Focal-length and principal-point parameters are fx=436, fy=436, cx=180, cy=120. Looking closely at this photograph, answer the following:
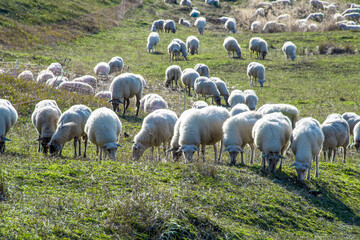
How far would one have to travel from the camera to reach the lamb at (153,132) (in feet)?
39.8

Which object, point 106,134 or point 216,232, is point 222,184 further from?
point 106,134

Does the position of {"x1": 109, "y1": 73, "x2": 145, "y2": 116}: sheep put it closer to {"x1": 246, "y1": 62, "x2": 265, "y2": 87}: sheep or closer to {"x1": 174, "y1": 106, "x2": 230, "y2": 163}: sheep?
{"x1": 174, "y1": 106, "x2": 230, "y2": 163}: sheep

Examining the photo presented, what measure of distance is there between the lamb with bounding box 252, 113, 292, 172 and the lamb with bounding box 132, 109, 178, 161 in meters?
2.66

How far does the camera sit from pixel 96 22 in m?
41.0

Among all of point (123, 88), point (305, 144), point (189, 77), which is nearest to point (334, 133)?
point (305, 144)

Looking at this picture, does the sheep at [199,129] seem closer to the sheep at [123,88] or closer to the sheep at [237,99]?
the sheep at [123,88]

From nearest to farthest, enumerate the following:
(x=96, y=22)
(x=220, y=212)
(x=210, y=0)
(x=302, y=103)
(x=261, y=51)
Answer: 1. (x=220, y=212)
2. (x=302, y=103)
3. (x=261, y=51)
4. (x=96, y=22)
5. (x=210, y=0)

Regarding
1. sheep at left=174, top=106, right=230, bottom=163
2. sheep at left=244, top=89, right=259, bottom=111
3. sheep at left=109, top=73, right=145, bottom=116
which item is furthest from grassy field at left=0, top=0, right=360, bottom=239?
sheep at left=244, top=89, right=259, bottom=111

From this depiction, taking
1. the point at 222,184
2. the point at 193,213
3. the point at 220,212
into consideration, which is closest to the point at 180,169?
the point at 222,184

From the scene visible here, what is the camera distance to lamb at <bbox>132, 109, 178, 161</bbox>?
1212cm

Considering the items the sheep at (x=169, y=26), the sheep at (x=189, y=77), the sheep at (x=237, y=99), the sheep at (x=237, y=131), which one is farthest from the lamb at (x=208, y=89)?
the sheep at (x=169, y=26)

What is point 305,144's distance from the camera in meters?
10.6

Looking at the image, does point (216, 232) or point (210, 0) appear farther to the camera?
point (210, 0)

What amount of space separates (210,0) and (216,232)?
5791cm
